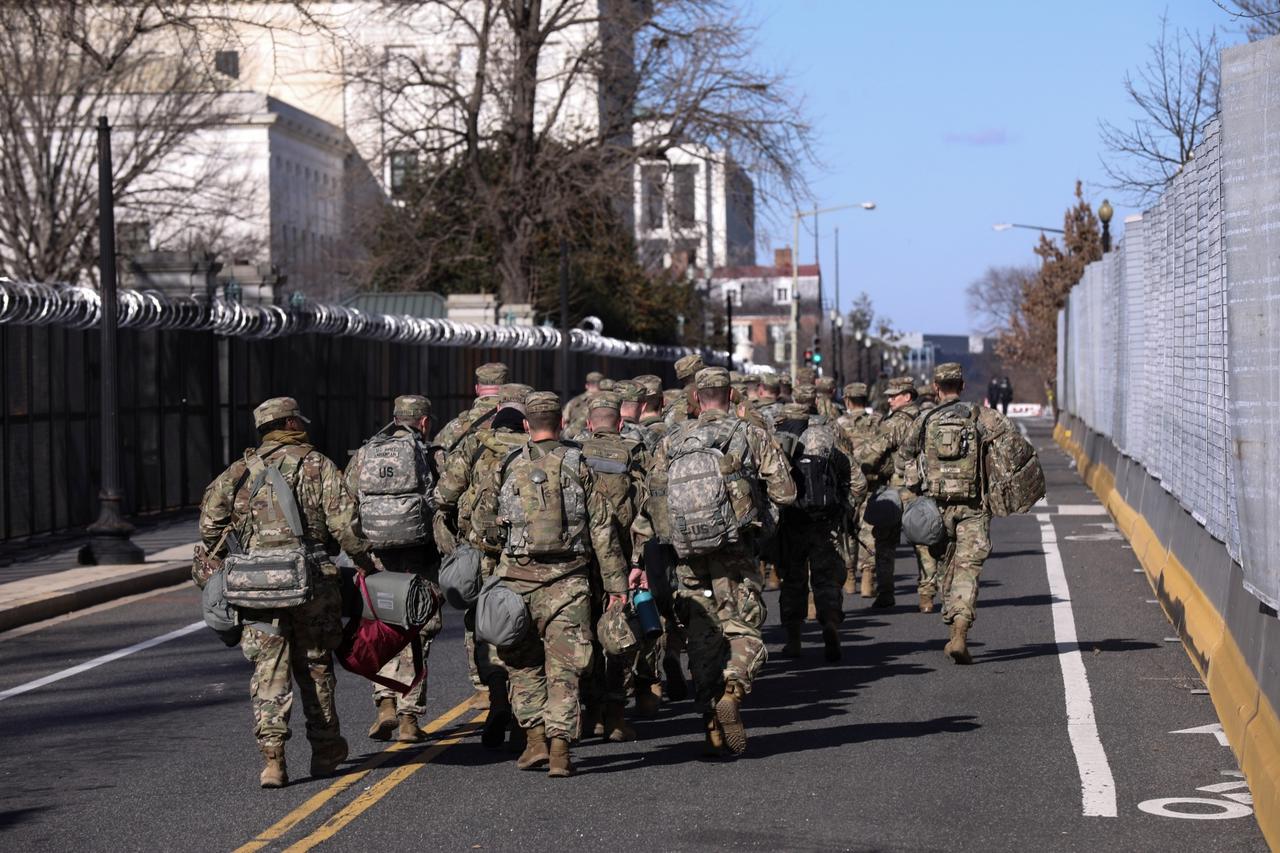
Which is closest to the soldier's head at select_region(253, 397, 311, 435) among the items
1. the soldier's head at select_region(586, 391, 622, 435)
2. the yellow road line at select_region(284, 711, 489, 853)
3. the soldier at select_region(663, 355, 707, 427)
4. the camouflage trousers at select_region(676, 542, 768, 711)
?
the soldier's head at select_region(586, 391, 622, 435)

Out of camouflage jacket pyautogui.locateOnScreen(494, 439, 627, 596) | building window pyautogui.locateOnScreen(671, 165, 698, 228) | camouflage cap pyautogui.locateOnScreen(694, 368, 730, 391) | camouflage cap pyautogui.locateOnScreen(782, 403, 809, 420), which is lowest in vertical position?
camouflage jacket pyautogui.locateOnScreen(494, 439, 627, 596)

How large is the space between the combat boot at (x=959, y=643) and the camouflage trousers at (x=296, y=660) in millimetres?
4949

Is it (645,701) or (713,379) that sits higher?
(713,379)

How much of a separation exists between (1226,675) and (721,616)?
2706 mm

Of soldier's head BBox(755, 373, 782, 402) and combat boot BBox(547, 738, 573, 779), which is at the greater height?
soldier's head BBox(755, 373, 782, 402)

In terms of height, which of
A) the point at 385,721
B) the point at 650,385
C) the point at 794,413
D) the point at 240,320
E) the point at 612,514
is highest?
the point at 240,320

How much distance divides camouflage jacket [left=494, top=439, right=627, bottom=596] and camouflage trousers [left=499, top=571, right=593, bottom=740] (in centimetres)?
5

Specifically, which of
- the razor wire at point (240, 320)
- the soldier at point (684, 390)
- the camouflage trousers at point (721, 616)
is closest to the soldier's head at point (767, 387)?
the soldier at point (684, 390)

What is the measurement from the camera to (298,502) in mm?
9844

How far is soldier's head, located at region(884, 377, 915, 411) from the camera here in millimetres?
17016

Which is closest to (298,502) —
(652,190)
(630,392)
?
(630,392)

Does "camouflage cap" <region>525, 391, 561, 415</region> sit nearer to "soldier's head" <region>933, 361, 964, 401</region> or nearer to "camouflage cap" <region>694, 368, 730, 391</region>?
"camouflage cap" <region>694, 368, 730, 391</region>

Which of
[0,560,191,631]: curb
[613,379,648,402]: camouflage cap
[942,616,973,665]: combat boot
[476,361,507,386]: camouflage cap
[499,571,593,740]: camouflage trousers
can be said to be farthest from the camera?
[0,560,191,631]: curb

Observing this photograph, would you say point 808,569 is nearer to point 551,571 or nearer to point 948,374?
point 948,374
